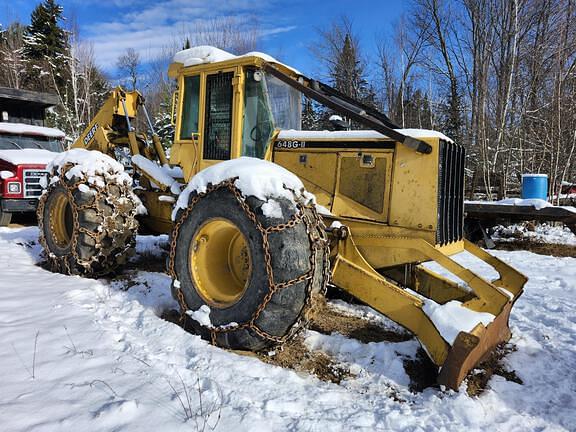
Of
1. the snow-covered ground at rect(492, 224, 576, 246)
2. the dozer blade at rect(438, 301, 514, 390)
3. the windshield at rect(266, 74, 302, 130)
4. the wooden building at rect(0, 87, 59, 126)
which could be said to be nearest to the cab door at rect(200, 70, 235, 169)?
the windshield at rect(266, 74, 302, 130)

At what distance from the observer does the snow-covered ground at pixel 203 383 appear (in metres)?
2.22

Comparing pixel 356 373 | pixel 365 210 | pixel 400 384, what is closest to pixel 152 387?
pixel 356 373

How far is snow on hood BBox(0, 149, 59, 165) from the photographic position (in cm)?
903

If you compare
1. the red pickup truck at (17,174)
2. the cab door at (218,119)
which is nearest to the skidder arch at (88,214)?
the cab door at (218,119)

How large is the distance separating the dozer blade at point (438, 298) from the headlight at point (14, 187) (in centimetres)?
783

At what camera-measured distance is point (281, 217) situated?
312cm

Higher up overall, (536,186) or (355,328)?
(536,186)

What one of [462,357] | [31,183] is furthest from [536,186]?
[31,183]

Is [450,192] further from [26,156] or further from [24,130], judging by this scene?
[24,130]

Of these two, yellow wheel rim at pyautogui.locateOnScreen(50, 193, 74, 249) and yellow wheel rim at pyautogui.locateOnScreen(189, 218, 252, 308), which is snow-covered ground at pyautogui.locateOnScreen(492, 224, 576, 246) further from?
yellow wheel rim at pyautogui.locateOnScreen(50, 193, 74, 249)

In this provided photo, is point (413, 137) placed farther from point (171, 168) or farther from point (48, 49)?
point (48, 49)

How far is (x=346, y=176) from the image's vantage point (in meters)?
4.11

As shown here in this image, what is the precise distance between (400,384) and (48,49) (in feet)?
124

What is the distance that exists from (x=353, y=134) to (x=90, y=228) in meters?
3.05
